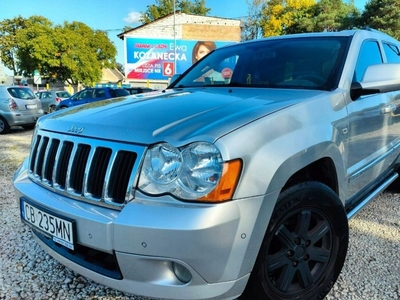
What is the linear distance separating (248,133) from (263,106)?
36cm

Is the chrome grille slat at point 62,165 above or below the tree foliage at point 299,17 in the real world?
below

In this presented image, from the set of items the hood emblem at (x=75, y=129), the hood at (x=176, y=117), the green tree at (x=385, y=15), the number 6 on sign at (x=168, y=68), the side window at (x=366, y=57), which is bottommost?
the hood emblem at (x=75, y=129)

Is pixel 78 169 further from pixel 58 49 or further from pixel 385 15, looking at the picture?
pixel 58 49

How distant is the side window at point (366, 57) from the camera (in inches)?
94.7

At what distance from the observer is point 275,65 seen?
2.64 m

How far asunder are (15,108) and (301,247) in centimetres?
1019

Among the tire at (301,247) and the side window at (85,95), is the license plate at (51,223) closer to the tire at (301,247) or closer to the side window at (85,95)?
the tire at (301,247)

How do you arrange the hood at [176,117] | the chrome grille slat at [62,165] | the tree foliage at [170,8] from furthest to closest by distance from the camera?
the tree foliage at [170,8], the chrome grille slat at [62,165], the hood at [176,117]

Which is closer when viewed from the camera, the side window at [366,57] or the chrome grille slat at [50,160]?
the chrome grille slat at [50,160]

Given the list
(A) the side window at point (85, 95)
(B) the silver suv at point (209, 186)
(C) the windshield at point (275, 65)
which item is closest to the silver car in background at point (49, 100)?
(A) the side window at point (85, 95)

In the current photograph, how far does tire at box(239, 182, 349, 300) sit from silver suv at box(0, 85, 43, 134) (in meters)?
10.1

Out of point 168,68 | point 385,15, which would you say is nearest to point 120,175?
point 168,68

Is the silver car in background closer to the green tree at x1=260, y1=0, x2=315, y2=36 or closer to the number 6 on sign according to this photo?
the number 6 on sign

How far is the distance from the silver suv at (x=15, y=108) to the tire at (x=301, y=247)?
1012 centimetres
